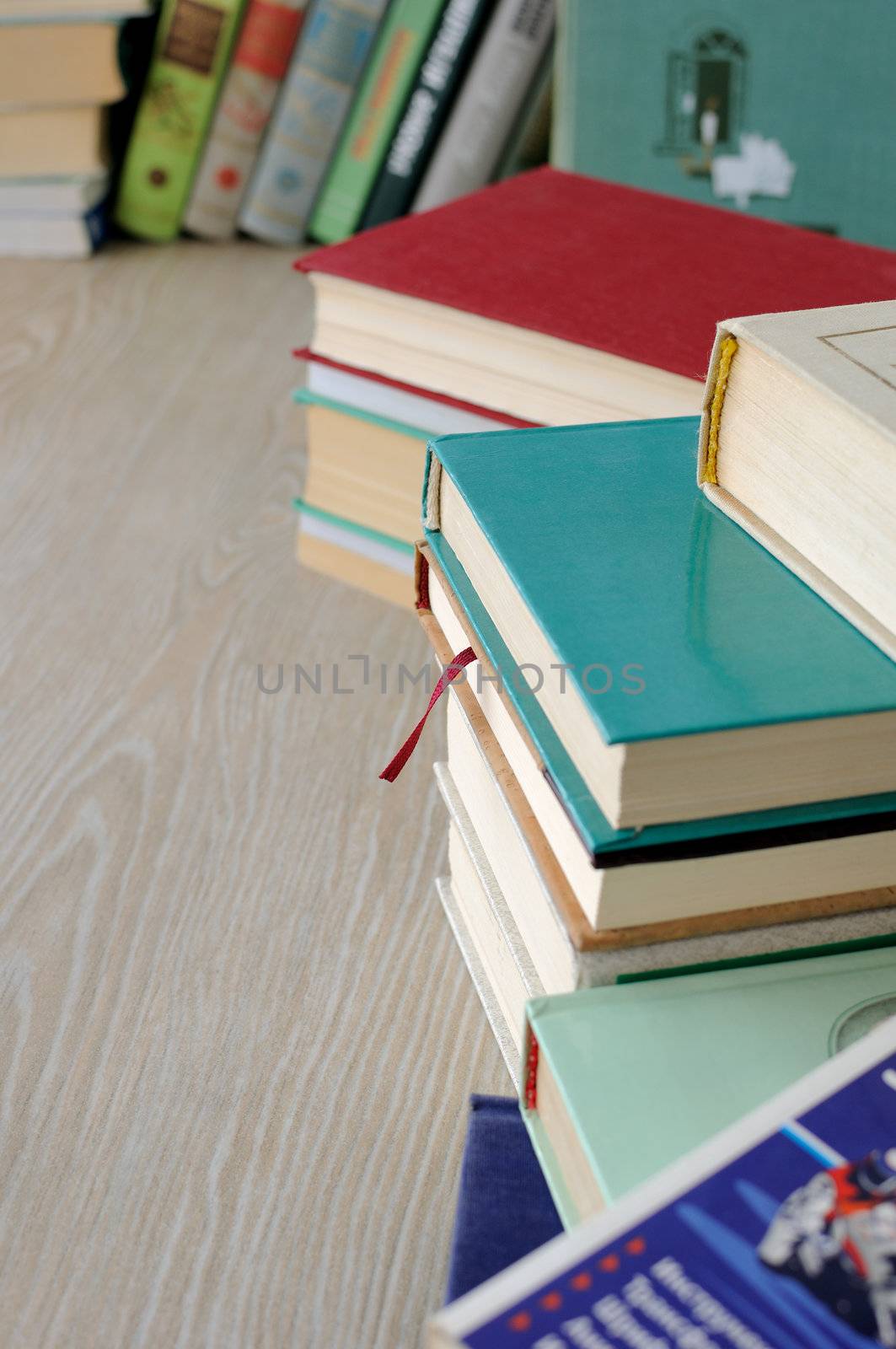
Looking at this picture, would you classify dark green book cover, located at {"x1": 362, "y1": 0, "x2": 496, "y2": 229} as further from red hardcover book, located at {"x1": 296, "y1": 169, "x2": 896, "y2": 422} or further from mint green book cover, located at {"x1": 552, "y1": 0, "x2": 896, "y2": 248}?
red hardcover book, located at {"x1": 296, "y1": 169, "x2": 896, "y2": 422}

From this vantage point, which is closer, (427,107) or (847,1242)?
(847,1242)

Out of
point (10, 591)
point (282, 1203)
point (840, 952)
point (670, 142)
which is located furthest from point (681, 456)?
point (670, 142)

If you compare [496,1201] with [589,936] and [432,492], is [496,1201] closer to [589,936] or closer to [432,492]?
[589,936]

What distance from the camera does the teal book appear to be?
14.9 inches

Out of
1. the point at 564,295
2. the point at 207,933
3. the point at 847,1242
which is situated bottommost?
the point at 207,933

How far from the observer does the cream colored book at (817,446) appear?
1.32 feet

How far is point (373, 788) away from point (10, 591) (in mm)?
299

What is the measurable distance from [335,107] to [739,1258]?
120 centimetres

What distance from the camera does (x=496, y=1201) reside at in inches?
16.8

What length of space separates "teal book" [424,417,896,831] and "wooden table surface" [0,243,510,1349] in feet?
0.57

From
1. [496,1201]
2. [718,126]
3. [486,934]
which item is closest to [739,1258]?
[496,1201]

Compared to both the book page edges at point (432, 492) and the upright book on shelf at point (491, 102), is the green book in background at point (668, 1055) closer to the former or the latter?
the book page edges at point (432, 492)

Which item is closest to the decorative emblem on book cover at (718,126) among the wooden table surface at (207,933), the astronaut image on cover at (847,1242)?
the wooden table surface at (207,933)

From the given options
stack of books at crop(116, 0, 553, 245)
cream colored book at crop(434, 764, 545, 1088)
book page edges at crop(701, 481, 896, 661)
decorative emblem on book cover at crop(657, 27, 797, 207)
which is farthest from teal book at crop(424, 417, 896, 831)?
Answer: stack of books at crop(116, 0, 553, 245)
